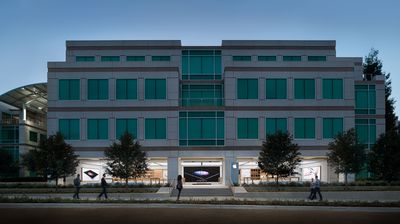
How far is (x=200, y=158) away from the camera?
52.8m

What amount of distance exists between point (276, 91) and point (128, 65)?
49.2 ft

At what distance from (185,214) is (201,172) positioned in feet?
94.8

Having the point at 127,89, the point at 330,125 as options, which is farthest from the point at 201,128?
the point at 330,125

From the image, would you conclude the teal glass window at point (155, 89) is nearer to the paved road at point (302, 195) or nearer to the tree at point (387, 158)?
the paved road at point (302, 195)

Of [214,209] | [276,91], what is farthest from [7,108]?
[214,209]

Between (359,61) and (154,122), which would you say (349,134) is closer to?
(154,122)

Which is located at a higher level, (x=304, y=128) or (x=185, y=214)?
(x=304, y=128)

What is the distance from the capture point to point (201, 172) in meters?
54.0

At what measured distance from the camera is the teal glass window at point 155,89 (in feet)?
170

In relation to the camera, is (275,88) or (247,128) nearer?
(247,128)

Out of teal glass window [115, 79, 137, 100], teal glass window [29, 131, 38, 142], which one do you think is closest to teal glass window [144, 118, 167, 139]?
teal glass window [115, 79, 137, 100]

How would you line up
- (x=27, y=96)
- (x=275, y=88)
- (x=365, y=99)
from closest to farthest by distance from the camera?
1. (x=275, y=88)
2. (x=365, y=99)
3. (x=27, y=96)

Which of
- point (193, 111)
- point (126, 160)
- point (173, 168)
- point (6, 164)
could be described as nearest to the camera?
point (126, 160)

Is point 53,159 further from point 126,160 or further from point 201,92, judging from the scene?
point 201,92
